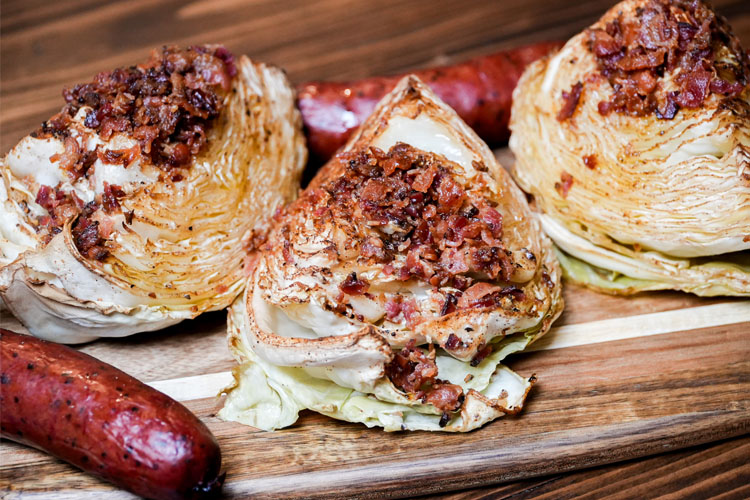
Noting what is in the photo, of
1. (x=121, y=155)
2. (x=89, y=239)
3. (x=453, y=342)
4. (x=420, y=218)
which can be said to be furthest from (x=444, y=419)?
(x=121, y=155)

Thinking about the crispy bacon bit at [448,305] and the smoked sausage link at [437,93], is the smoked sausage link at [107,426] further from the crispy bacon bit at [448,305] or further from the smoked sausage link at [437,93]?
the smoked sausage link at [437,93]

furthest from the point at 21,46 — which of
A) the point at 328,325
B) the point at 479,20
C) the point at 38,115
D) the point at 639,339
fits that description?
the point at 639,339

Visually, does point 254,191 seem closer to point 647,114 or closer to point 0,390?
point 0,390

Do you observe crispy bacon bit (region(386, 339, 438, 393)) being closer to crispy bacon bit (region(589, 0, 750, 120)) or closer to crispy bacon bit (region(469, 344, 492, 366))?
crispy bacon bit (region(469, 344, 492, 366))

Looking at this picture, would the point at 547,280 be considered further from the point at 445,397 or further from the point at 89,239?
the point at 89,239

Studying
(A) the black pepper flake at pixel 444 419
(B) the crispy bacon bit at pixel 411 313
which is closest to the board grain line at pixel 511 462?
(A) the black pepper flake at pixel 444 419

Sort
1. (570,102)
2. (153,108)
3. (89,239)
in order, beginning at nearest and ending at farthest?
(89,239) < (153,108) < (570,102)
